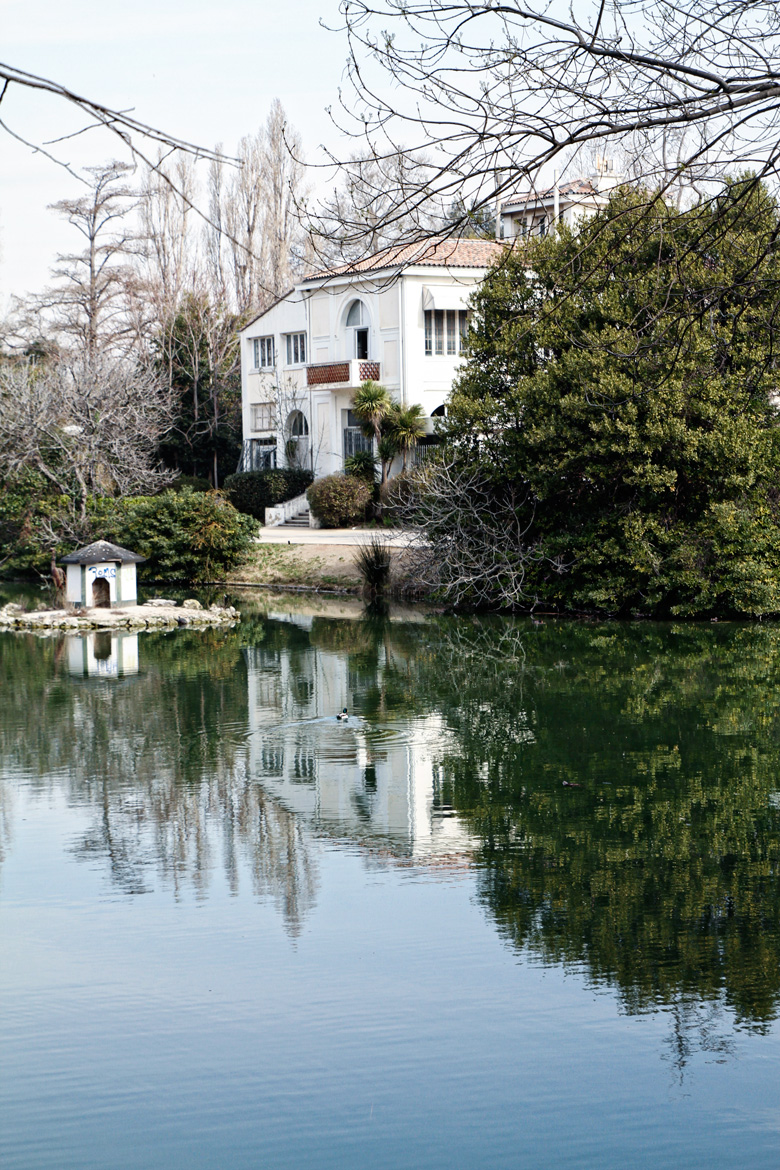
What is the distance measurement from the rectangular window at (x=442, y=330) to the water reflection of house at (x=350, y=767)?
23052mm

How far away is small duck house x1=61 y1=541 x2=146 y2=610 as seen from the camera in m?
24.0

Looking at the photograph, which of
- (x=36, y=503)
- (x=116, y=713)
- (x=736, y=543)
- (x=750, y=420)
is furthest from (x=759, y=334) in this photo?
(x=36, y=503)

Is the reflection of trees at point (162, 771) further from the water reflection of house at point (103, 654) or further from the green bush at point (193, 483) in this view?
the green bush at point (193, 483)

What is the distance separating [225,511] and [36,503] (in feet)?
15.1

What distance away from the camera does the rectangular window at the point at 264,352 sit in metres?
43.8

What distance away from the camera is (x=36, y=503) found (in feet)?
101

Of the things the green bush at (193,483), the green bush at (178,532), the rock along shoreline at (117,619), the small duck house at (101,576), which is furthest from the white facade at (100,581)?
the green bush at (193,483)

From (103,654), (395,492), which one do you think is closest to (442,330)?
(395,492)

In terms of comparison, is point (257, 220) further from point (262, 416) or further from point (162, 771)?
point (162, 771)

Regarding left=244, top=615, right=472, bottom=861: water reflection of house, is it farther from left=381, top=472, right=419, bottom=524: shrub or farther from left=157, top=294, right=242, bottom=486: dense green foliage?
left=157, top=294, right=242, bottom=486: dense green foliage

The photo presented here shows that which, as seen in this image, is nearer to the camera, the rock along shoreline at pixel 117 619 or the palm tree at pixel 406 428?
the rock along shoreline at pixel 117 619

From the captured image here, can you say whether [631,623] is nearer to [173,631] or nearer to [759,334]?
[759,334]

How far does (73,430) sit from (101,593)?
746cm

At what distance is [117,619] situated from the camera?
2341 centimetres
